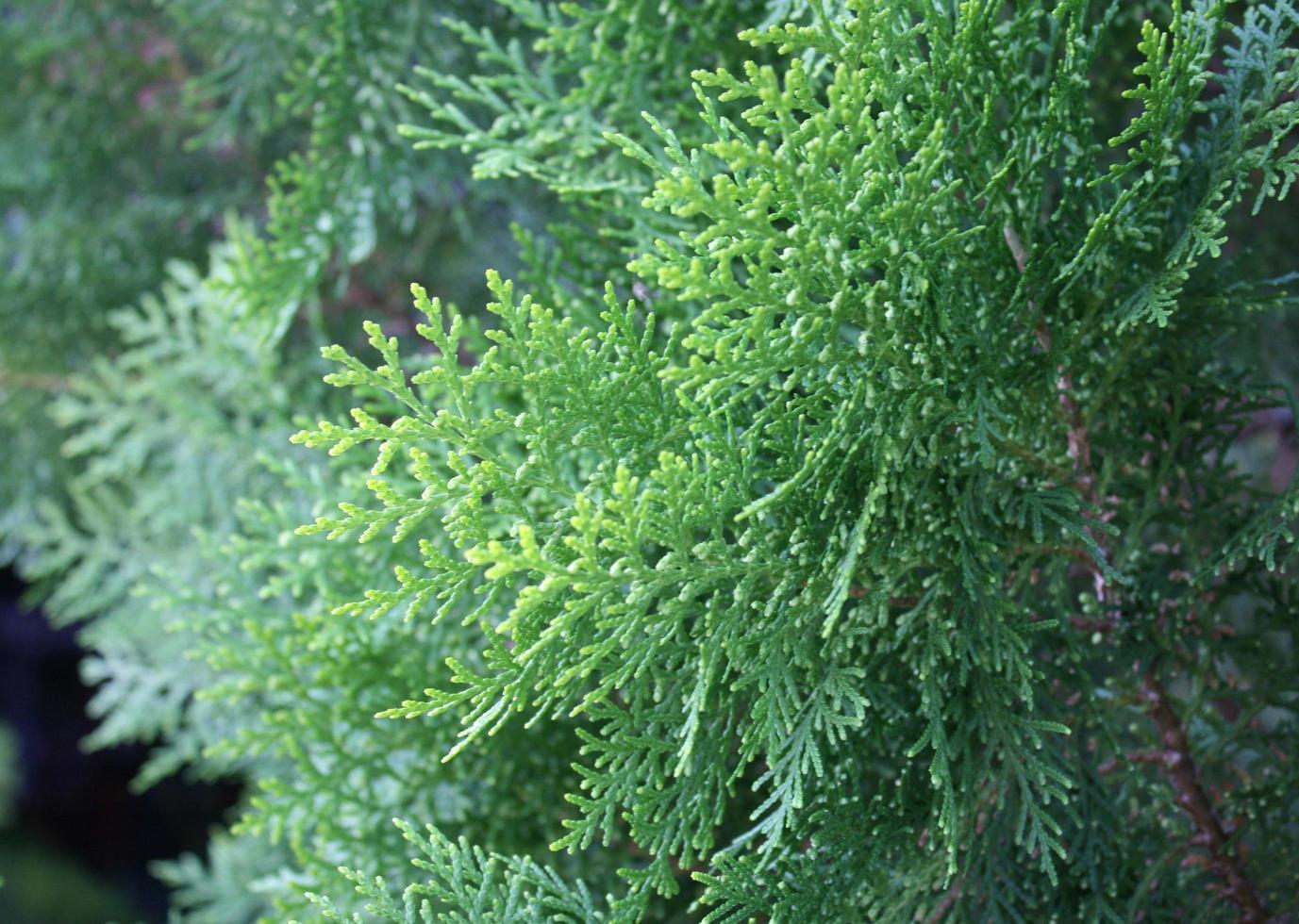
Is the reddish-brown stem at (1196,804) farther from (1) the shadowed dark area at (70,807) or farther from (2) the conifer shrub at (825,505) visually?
(1) the shadowed dark area at (70,807)

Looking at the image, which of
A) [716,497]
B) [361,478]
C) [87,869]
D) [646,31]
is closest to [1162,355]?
[716,497]

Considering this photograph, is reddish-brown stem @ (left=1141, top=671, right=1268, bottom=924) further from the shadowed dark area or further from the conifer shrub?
the shadowed dark area

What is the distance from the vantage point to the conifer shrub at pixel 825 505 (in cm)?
100

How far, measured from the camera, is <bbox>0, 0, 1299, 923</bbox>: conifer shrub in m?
1.00

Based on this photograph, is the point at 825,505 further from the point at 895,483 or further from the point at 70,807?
the point at 70,807

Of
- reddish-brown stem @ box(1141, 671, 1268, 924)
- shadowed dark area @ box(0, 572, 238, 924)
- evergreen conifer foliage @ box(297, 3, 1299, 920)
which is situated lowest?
shadowed dark area @ box(0, 572, 238, 924)

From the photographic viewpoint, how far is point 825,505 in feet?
3.59

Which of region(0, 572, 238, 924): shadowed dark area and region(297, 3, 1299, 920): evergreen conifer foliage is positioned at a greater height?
region(297, 3, 1299, 920): evergreen conifer foliage

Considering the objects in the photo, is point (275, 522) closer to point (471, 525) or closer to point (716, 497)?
point (471, 525)

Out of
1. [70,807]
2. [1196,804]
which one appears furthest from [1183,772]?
[70,807]

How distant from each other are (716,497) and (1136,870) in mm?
684

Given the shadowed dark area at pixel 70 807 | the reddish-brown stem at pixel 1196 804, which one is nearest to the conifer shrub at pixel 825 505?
the reddish-brown stem at pixel 1196 804

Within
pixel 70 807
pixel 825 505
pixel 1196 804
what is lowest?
pixel 70 807

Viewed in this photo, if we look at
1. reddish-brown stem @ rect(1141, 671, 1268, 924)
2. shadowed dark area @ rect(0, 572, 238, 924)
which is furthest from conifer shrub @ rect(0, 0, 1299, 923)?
shadowed dark area @ rect(0, 572, 238, 924)
